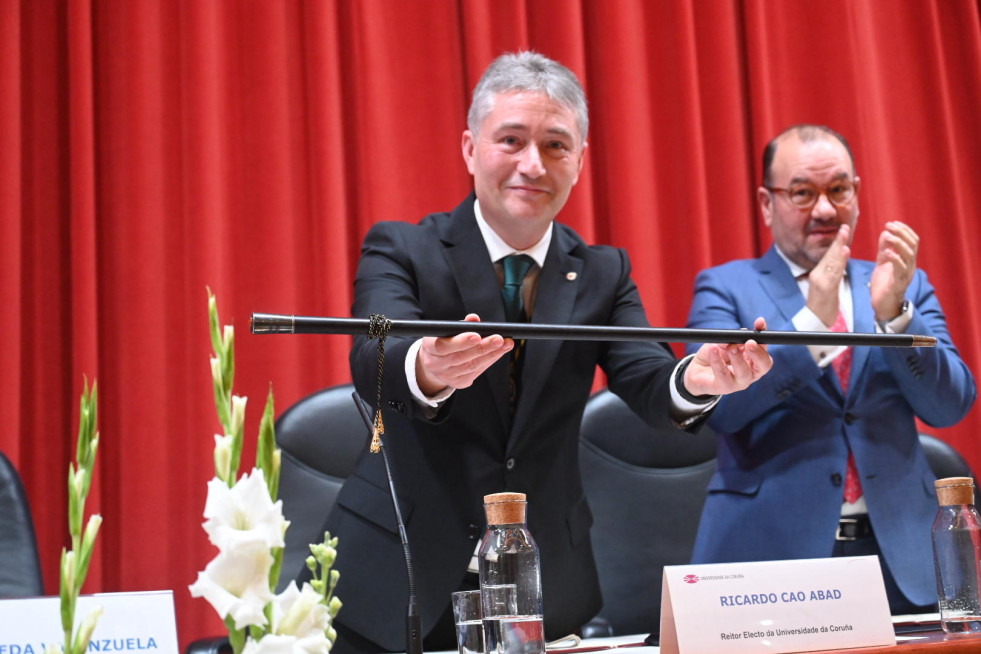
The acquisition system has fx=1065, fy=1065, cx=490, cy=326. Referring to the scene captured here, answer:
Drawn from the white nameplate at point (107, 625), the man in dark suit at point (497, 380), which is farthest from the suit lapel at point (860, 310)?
the white nameplate at point (107, 625)

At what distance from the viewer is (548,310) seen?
188 cm

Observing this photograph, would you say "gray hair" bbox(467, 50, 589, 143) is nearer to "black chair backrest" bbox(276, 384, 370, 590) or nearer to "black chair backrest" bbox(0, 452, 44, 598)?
"black chair backrest" bbox(276, 384, 370, 590)

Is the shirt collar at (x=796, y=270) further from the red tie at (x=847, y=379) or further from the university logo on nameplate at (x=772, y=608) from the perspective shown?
the university logo on nameplate at (x=772, y=608)

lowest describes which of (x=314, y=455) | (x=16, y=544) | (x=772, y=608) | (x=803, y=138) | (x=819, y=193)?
(x=772, y=608)

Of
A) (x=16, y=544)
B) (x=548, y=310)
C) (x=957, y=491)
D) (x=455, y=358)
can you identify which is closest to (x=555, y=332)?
(x=455, y=358)

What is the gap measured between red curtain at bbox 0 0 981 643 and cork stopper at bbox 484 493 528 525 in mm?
1550

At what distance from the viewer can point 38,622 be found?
1165 mm

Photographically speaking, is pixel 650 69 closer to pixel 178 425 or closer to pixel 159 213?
pixel 159 213

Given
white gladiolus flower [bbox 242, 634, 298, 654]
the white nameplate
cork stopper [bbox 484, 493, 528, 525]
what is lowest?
the white nameplate

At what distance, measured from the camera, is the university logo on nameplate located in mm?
1229

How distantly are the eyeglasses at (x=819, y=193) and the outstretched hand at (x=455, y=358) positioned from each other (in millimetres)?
1110

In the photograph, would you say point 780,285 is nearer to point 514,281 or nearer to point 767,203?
point 767,203

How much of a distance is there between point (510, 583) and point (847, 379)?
1200 millimetres

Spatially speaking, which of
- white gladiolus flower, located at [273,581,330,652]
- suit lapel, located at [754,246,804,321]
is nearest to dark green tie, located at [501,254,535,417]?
suit lapel, located at [754,246,804,321]
